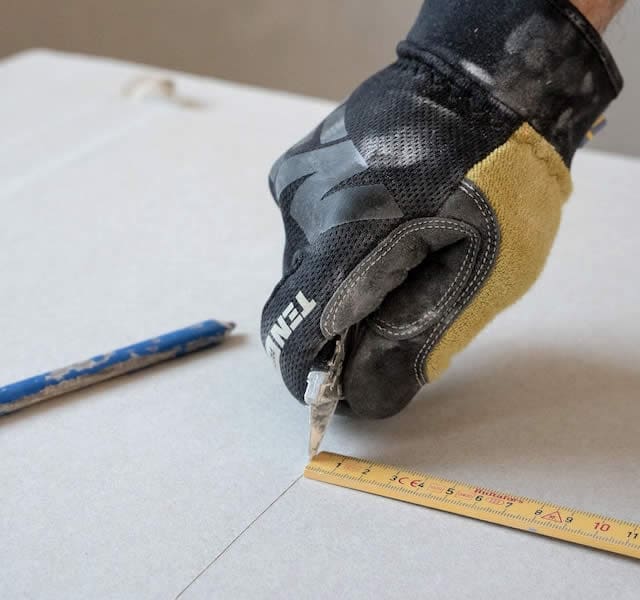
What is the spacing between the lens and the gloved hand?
946 mm

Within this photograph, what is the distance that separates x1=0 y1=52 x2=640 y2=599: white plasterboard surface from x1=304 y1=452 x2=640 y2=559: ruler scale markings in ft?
0.04

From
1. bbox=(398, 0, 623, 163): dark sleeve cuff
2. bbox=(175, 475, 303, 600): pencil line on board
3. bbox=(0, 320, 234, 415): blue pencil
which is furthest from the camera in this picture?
bbox=(0, 320, 234, 415): blue pencil

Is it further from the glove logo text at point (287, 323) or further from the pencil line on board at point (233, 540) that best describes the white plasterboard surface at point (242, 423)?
the glove logo text at point (287, 323)

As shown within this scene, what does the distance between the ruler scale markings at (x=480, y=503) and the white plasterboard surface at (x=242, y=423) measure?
0.04 ft

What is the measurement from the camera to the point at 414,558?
35.1 inches

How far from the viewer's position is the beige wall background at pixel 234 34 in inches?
121

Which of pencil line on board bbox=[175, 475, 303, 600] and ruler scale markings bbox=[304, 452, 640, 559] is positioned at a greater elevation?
ruler scale markings bbox=[304, 452, 640, 559]

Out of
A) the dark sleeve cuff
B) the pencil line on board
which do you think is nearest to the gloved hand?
the dark sleeve cuff

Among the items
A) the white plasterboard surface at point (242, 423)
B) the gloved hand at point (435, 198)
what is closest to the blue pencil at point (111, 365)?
the white plasterboard surface at point (242, 423)

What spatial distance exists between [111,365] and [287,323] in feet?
0.96

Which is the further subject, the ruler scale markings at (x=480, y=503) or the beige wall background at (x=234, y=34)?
the beige wall background at (x=234, y=34)

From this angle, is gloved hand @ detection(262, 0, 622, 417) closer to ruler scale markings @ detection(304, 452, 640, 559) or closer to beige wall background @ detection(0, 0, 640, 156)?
ruler scale markings @ detection(304, 452, 640, 559)

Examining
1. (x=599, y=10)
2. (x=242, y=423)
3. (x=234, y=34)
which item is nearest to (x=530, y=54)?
(x=599, y=10)

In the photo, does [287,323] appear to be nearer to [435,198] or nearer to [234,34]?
[435,198]
